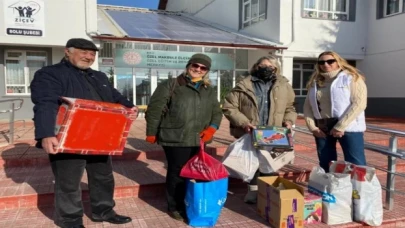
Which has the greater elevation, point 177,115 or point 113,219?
point 177,115

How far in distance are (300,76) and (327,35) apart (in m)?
2.01

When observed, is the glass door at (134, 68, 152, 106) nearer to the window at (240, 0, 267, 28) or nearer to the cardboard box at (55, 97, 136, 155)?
the window at (240, 0, 267, 28)

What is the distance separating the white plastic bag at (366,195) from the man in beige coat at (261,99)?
0.79 meters

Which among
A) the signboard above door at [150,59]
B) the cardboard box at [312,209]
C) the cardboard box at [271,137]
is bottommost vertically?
the cardboard box at [312,209]

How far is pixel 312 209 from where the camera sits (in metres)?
3.01

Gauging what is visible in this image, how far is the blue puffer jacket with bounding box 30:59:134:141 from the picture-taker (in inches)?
92.5

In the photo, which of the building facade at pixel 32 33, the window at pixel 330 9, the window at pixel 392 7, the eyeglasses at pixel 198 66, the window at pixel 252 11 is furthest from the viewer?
the window at pixel 252 11

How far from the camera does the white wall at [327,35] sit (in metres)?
11.8

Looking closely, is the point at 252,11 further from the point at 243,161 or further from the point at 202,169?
the point at 202,169

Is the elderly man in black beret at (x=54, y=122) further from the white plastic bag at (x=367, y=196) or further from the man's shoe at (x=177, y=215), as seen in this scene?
the white plastic bag at (x=367, y=196)

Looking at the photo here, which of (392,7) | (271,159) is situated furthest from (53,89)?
(392,7)

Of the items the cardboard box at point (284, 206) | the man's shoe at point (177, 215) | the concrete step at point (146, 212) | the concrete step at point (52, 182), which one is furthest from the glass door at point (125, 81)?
the cardboard box at point (284, 206)

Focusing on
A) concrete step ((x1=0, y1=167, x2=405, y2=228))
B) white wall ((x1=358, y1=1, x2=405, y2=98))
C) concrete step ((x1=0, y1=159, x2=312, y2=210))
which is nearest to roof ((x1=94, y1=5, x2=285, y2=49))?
white wall ((x1=358, y1=1, x2=405, y2=98))

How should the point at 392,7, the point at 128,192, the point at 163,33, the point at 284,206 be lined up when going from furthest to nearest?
the point at 392,7
the point at 163,33
the point at 128,192
the point at 284,206
